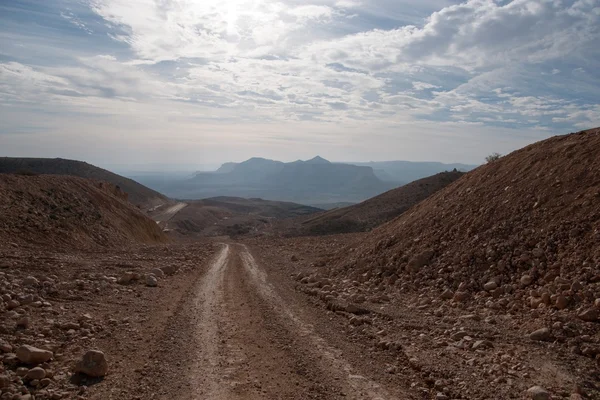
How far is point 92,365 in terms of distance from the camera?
6.28 m

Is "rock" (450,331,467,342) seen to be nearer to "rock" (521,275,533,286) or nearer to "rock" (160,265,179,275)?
"rock" (521,275,533,286)

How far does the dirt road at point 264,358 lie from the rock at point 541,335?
311 cm

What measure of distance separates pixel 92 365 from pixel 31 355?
3.05 ft

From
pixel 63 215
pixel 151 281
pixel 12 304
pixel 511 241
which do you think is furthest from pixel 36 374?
pixel 63 215

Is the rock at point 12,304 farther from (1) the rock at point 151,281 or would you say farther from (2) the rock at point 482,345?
(2) the rock at point 482,345

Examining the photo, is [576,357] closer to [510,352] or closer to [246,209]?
[510,352]

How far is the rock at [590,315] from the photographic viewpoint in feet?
24.3

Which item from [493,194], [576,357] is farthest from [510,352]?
[493,194]

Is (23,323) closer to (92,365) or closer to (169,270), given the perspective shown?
(92,365)

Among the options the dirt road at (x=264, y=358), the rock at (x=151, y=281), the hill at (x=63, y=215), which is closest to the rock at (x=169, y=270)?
the rock at (x=151, y=281)

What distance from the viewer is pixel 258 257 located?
76.5 ft

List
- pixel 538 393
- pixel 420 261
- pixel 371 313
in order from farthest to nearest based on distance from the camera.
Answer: pixel 420 261
pixel 371 313
pixel 538 393

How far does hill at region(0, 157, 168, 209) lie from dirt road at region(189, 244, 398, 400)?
7750cm

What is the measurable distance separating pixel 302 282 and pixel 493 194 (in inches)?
272
